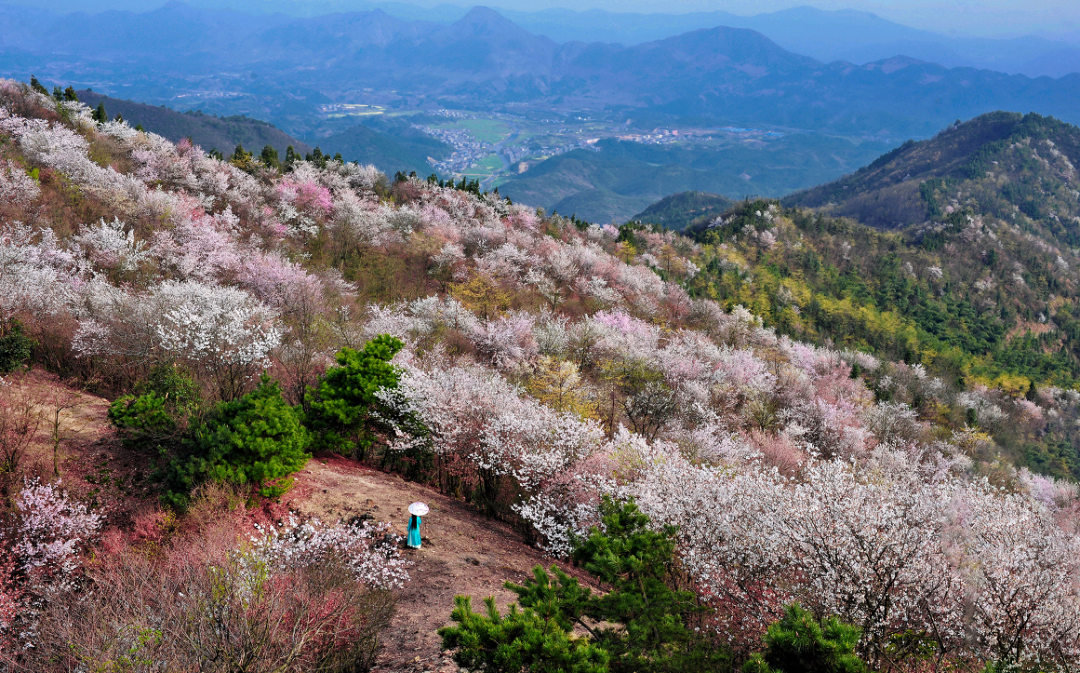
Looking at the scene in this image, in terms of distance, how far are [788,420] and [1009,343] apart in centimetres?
9463

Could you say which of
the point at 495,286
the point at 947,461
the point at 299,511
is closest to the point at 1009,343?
the point at 947,461

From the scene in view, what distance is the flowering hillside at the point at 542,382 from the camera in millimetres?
11164

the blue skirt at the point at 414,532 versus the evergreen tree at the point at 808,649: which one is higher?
the evergreen tree at the point at 808,649

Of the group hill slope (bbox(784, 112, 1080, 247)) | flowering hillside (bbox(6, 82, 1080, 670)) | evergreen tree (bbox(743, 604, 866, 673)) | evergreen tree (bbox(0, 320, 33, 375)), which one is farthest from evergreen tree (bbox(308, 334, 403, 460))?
hill slope (bbox(784, 112, 1080, 247))

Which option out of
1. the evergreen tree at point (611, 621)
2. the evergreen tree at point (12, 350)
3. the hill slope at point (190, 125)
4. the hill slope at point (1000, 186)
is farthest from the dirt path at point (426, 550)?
the hill slope at point (1000, 186)

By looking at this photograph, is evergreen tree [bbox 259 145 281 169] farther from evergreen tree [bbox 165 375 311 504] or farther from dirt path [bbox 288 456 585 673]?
evergreen tree [bbox 165 375 311 504]

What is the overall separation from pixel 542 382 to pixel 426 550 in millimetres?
11780

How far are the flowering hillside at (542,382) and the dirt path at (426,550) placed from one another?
0.96 meters

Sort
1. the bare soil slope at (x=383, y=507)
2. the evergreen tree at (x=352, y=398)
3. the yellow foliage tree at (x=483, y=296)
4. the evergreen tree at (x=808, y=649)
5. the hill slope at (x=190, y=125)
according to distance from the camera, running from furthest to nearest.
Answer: the hill slope at (x=190, y=125), the yellow foliage tree at (x=483, y=296), the evergreen tree at (x=352, y=398), the bare soil slope at (x=383, y=507), the evergreen tree at (x=808, y=649)

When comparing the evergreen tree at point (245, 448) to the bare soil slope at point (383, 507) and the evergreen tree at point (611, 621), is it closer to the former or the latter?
the bare soil slope at point (383, 507)

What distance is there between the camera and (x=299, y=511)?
14477 millimetres

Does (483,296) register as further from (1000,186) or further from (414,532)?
(1000,186)

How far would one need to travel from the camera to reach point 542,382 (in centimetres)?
2511

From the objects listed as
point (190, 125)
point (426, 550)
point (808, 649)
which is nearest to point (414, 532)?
point (426, 550)
